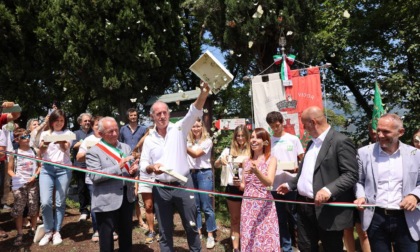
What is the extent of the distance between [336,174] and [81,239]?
424 cm

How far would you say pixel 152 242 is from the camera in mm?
5562

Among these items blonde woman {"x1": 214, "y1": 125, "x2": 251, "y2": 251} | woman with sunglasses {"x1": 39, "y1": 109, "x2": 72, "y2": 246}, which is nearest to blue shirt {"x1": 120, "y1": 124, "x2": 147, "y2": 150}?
woman with sunglasses {"x1": 39, "y1": 109, "x2": 72, "y2": 246}

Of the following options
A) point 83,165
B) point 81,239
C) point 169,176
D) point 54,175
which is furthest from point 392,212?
point 83,165

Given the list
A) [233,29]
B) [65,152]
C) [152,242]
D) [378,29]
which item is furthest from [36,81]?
[378,29]

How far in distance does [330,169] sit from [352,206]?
1.31ft

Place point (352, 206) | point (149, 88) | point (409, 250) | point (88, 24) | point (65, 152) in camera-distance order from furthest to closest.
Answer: point (149, 88) → point (88, 24) → point (65, 152) → point (352, 206) → point (409, 250)

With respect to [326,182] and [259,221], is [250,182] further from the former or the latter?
[326,182]

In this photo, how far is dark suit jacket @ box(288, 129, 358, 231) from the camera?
3.27 metres

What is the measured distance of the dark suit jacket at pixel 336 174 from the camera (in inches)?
129

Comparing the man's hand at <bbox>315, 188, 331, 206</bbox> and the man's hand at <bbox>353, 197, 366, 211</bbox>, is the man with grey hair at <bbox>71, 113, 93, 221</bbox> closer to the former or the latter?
the man's hand at <bbox>315, 188, 331, 206</bbox>

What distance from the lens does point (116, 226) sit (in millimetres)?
4254

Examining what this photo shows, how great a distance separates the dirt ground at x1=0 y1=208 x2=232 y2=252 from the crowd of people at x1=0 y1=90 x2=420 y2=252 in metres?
0.13

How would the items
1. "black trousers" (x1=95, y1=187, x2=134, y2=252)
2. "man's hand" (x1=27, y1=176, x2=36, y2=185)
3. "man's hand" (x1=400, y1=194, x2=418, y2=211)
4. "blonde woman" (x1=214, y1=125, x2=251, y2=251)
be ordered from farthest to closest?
"man's hand" (x1=27, y1=176, x2=36, y2=185)
"blonde woman" (x1=214, y1=125, x2=251, y2=251)
"black trousers" (x1=95, y1=187, x2=134, y2=252)
"man's hand" (x1=400, y1=194, x2=418, y2=211)

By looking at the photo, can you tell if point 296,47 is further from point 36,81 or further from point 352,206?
point 36,81
